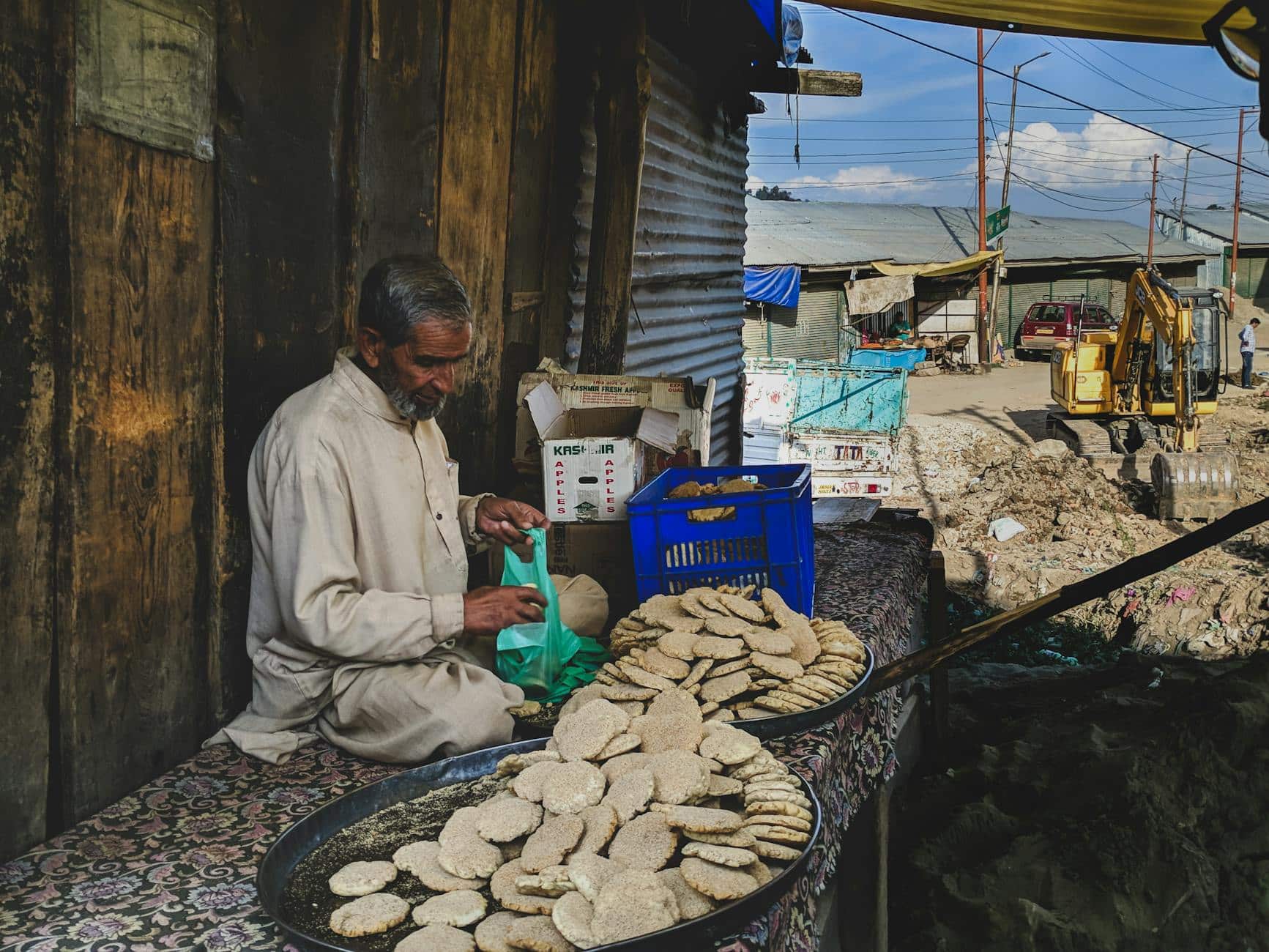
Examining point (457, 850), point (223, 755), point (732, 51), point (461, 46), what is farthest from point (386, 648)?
point (732, 51)

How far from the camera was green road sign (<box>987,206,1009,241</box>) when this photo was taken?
2536 centimetres

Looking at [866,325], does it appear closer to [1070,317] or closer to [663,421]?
[1070,317]

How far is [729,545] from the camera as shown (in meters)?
3.45

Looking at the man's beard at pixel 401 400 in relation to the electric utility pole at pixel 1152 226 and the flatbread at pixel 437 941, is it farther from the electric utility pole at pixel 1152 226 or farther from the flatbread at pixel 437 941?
the electric utility pole at pixel 1152 226

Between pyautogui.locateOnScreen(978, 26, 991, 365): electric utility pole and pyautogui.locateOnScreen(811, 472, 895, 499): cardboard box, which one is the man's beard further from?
pyautogui.locateOnScreen(978, 26, 991, 365): electric utility pole

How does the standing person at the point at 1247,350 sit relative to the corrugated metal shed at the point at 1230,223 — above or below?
below

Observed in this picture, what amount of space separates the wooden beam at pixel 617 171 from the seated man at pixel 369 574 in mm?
1969

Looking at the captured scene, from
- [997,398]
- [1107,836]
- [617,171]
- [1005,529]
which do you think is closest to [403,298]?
[617,171]

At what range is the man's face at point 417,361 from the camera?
2.69 metres

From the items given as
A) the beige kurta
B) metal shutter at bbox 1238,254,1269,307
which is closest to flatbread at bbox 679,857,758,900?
the beige kurta

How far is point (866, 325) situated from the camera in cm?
3022

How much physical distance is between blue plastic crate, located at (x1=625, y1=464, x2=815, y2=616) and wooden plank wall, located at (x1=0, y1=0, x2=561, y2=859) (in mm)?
1197

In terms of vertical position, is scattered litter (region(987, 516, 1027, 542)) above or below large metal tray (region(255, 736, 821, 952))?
below

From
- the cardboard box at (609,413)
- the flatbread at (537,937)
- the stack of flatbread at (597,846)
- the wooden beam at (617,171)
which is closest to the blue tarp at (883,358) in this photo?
the wooden beam at (617,171)
